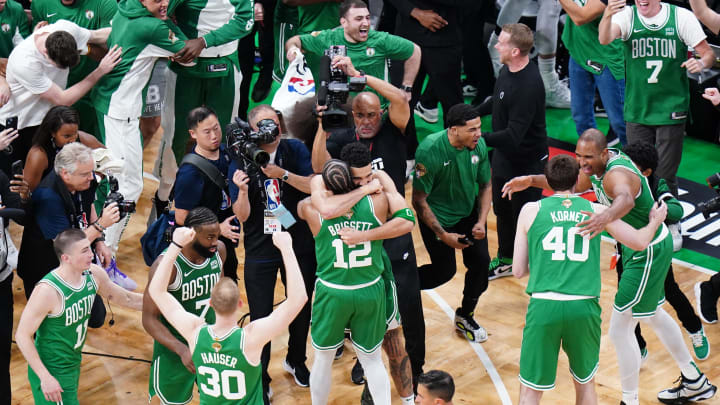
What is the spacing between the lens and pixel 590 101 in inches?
425

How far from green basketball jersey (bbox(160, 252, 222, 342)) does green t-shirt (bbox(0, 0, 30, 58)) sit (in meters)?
3.76

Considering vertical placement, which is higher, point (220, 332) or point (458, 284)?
point (220, 332)

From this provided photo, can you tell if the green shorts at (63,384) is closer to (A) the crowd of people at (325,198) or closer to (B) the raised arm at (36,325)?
(A) the crowd of people at (325,198)

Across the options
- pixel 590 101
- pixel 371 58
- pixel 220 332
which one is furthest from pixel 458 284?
pixel 220 332

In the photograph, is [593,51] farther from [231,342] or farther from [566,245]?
[231,342]

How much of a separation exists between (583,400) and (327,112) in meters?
2.61

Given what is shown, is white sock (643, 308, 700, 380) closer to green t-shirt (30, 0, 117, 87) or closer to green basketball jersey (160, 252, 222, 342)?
green basketball jersey (160, 252, 222, 342)

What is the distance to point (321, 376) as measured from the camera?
6523 mm

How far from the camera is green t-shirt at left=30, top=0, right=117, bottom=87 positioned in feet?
29.6

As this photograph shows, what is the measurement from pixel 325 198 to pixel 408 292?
3.82ft

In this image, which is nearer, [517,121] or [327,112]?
[327,112]

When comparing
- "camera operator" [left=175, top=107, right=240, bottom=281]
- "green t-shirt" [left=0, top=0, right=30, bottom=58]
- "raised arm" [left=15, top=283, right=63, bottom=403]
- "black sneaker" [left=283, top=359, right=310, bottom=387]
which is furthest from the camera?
"green t-shirt" [left=0, top=0, right=30, bottom=58]

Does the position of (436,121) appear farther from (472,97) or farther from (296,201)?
(296,201)

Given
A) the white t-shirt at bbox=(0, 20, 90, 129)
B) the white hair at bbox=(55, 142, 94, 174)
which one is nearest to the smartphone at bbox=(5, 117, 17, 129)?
the white t-shirt at bbox=(0, 20, 90, 129)
